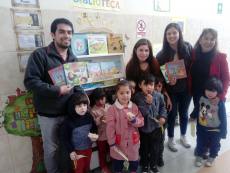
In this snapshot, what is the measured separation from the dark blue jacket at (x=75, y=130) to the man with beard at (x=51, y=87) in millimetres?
125

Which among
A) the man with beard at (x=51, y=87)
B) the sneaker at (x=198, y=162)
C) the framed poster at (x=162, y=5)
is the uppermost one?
the framed poster at (x=162, y=5)

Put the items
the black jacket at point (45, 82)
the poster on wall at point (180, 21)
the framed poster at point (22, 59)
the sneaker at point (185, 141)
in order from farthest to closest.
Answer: the poster on wall at point (180, 21) < the sneaker at point (185, 141) < the framed poster at point (22, 59) < the black jacket at point (45, 82)

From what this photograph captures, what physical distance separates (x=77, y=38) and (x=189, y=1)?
2439 millimetres

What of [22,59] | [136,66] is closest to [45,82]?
[22,59]

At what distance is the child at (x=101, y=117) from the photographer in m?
1.91

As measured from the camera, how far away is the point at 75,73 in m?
1.71

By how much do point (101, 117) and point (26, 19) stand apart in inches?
52.9

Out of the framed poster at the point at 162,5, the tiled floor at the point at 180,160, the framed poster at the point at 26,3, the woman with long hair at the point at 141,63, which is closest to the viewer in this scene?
the framed poster at the point at 26,3

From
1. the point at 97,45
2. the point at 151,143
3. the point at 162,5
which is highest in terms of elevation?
the point at 162,5

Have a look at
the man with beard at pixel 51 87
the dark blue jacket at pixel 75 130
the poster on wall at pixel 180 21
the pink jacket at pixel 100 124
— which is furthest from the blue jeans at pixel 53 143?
the poster on wall at pixel 180 21

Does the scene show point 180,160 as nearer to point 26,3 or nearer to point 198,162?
point 198,162

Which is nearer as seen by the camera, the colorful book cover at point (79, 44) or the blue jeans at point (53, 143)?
the blue jeans at point (53, 143)

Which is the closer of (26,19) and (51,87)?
(51,87)

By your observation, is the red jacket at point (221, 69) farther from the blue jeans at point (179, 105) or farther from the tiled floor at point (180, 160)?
the tiled floor at point (180, 160)
